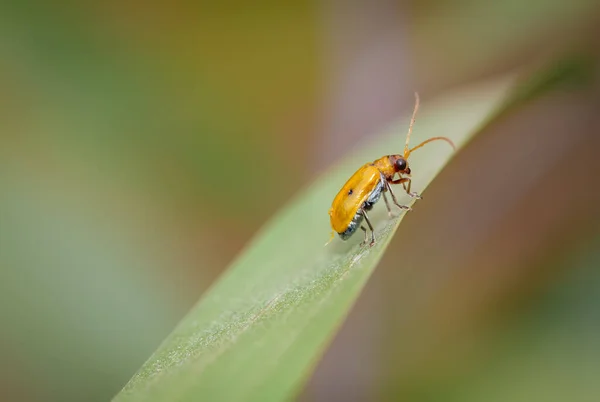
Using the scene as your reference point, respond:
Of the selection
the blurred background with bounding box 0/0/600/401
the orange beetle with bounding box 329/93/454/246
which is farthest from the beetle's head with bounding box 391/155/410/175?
the blurred background with bounding box 0/0/600/401

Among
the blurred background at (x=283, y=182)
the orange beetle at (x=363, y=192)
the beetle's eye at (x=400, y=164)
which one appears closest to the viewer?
the orange beetle at (x=363, y=192)

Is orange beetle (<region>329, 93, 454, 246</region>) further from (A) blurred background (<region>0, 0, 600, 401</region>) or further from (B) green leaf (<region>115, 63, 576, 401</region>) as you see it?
(A) blurred background (<region>0, 0, 600, 401</region>)

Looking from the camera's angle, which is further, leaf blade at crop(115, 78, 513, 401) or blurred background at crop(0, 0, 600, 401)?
blurred background at crop(0, 0, 600, 401)

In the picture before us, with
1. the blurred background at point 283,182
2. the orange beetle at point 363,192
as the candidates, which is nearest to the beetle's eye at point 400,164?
the orange beetle at point 363,192

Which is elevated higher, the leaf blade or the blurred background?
the blurred background

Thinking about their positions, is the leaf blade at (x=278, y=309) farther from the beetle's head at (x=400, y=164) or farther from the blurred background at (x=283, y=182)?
the blurred background at (x=283, y=182)

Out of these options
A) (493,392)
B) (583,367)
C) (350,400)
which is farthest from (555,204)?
(350,400)
